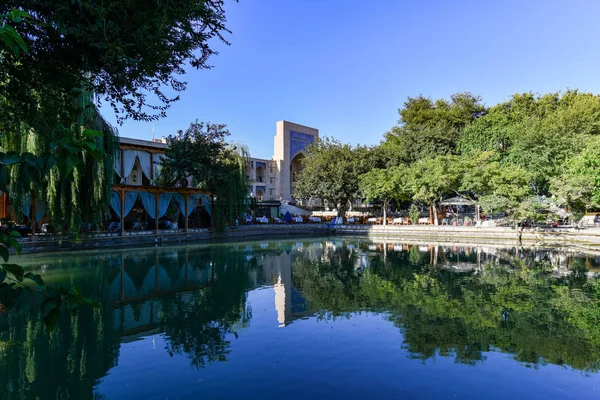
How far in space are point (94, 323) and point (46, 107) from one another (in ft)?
13.8

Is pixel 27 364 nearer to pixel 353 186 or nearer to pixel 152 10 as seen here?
pixel 152 10

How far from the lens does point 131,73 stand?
4.73 meters

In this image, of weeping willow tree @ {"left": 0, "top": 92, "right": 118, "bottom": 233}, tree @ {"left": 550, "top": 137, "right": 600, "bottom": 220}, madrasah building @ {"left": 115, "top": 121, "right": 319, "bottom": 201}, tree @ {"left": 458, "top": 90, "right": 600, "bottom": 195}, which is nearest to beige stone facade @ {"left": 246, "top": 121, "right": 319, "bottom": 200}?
madrasah building @ {"left": 115, "top": 121, "right": 319, "bottom": 201}

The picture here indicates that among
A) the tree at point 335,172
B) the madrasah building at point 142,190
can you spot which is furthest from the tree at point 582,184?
the madrasah building at point 142,190

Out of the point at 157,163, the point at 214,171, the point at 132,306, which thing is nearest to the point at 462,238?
the point at 214,171

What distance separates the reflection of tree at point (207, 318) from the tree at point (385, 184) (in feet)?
55.4

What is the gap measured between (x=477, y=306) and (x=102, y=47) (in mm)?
8111

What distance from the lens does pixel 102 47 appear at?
4.09 meters

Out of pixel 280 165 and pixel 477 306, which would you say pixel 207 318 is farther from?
pixel 280 165

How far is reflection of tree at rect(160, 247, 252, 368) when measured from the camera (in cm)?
616

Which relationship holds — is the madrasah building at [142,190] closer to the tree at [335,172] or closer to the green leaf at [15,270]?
the tree at [335,172]

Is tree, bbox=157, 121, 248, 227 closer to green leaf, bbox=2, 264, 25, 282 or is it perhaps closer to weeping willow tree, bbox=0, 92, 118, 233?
weeping willow tree, bbox=0, 92, 118, 233

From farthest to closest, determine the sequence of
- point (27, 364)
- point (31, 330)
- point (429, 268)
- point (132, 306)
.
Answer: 1. point (429, 268)
2. point (132, 306)
3. point (31, 330)
4. point (27, 364)

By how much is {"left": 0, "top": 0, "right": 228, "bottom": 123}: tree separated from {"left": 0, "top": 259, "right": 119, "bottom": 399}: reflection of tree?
248 cm
